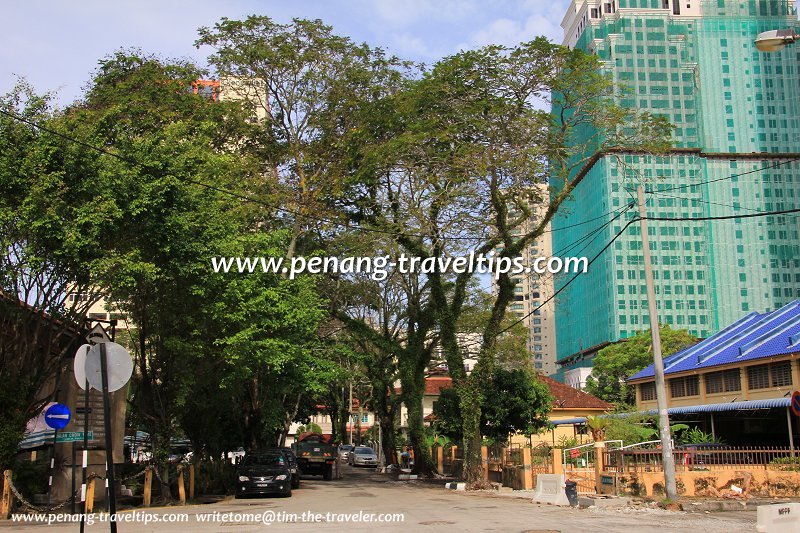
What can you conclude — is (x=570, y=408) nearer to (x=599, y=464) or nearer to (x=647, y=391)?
(x=647, y=391)

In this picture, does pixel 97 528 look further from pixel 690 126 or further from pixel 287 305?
pixel 690 126

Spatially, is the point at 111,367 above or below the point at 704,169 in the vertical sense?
below

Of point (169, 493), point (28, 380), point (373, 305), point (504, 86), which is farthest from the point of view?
point (373, 305)

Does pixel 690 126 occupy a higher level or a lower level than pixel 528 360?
higher

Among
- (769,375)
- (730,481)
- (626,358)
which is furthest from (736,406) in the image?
(626,358)

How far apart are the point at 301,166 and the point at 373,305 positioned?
10.3 m

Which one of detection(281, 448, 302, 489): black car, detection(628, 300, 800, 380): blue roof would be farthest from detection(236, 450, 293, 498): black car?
detection(628, 300, 800, 380): blue roof

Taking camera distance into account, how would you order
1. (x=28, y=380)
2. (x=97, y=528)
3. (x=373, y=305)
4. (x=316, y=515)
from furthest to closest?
(x=373, y=305), (x=28, y=380), (x=316, y=515), (x=97, y=528)

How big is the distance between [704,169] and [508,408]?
292ft

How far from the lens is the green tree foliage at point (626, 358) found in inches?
3077

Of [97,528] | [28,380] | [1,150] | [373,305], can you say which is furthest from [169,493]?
[373,305]

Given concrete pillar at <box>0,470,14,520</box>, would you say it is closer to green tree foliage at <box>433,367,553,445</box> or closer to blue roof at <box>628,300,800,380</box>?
green tree foliage at <box>433,367,553,445</box>

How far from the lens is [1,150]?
59.9 ft

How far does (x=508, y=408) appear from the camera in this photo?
3256cm
